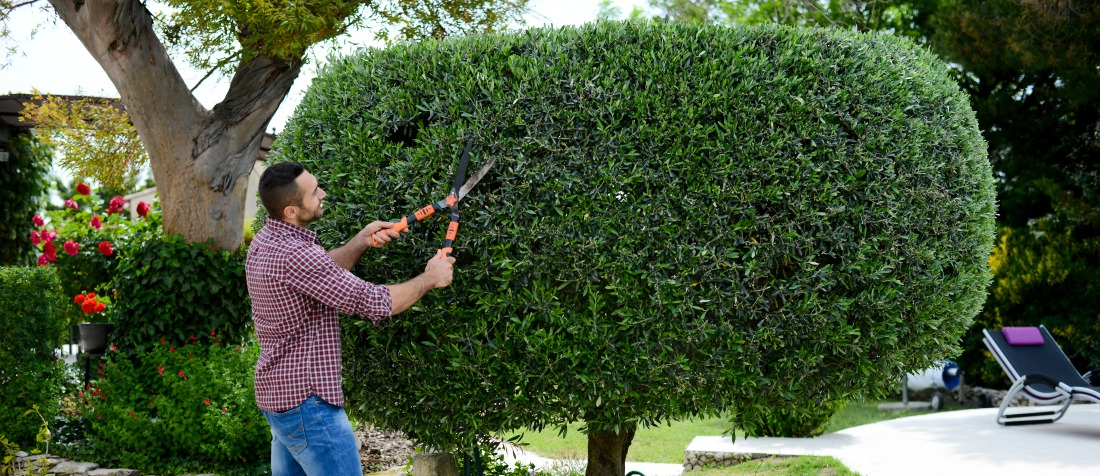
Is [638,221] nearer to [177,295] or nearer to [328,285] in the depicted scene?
[328,285]

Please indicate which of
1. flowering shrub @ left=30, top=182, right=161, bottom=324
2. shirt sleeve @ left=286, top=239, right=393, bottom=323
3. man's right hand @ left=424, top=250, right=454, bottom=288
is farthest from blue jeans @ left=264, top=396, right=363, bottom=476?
flowering shrub @ left=30, top=182, right=161, bottom=324

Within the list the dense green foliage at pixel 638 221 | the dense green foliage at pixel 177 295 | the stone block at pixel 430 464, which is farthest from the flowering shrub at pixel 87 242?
the dense green foliage at pixel 638 221

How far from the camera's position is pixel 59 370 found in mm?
7762

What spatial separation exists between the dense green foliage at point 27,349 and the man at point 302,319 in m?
5.11

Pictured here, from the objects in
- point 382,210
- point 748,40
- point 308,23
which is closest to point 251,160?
point 308,23

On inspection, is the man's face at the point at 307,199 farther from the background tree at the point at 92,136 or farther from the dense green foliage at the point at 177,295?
the background tree at the point at 92,136

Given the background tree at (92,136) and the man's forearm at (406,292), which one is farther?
the background tree at (92,136)

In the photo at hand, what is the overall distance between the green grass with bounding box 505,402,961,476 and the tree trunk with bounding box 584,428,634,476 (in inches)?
17.3

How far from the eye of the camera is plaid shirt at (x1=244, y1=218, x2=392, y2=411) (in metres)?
3.38

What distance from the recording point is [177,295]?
26.0 feet

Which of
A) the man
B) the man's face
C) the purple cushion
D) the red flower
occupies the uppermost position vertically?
the red flower

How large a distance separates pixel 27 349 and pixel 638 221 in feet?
20.0

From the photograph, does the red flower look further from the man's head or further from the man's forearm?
the man's forearm

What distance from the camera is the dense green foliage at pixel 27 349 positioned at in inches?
291
